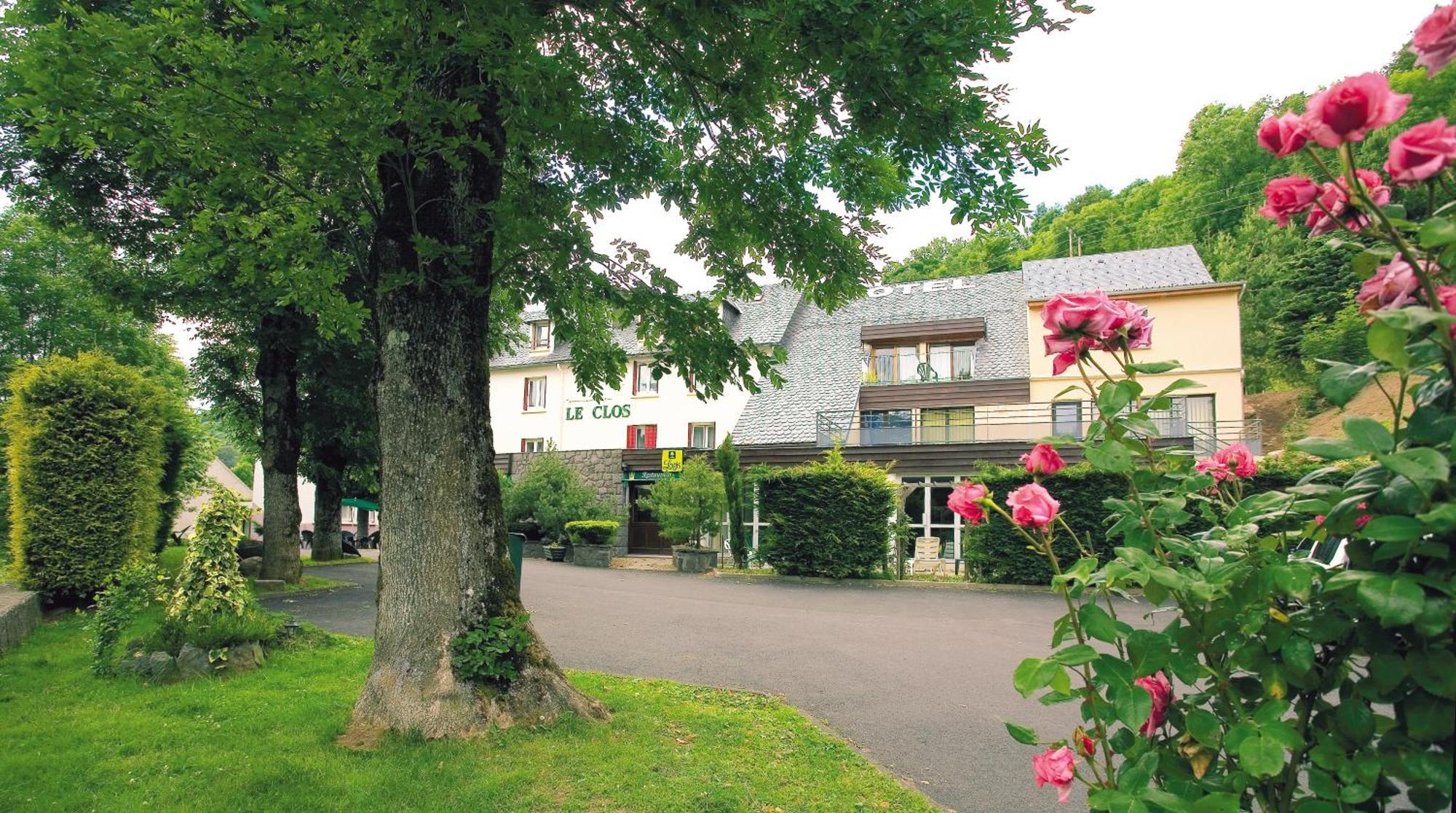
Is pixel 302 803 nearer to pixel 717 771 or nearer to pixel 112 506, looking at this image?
pixel 717 771

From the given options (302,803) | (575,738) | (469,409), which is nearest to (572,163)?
(469,409)

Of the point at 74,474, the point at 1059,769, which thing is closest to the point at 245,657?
the point at 74,474

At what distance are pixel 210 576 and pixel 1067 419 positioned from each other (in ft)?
71.6

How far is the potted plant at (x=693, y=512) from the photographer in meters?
20.6

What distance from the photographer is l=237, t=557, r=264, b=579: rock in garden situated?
1430 centimetres

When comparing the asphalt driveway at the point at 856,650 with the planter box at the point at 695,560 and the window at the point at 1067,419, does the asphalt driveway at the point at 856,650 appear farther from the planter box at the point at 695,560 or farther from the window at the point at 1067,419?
the window at the point at 1067,419

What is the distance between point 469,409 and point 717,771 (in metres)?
2.87

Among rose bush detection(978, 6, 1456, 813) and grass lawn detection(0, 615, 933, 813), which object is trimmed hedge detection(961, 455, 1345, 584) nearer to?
grass lawn detection(0, 615, 933, 813)

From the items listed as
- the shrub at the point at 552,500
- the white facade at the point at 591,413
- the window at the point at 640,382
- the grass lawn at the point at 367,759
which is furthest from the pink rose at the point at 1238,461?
the window at the point at 640,382

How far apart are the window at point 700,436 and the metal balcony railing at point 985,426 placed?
15.0 ft

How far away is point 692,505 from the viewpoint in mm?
20562

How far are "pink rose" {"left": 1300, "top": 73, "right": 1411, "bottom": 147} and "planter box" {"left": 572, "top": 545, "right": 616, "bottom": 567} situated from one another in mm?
22550

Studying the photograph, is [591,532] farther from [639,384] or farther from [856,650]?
[856,650]

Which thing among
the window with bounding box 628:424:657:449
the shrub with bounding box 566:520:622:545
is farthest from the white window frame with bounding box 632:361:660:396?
the shrub with bounding box 566:520:622:545
